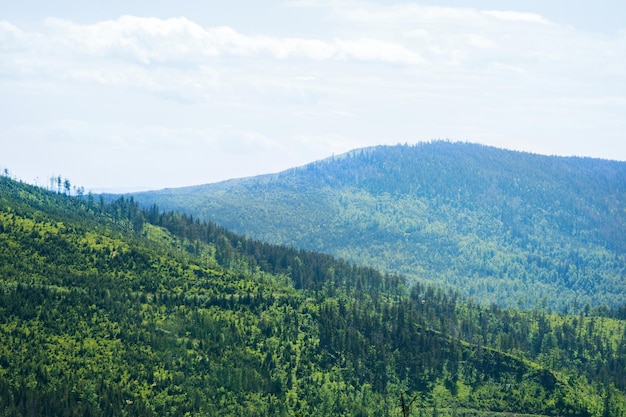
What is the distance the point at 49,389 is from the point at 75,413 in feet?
46.6

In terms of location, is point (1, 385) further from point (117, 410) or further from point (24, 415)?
point (117, 410)

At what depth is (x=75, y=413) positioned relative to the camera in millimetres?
190125

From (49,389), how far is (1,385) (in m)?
12.4

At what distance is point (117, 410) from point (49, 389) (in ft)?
61.7

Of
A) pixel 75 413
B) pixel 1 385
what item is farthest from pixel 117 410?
pixel 1 385

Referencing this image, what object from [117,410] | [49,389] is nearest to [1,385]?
[49,389]

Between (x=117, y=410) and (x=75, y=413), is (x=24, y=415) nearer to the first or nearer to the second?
(x=75, y=413)

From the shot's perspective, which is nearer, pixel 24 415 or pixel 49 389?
pixel 24 415

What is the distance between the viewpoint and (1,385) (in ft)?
631

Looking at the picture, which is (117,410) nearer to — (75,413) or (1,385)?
(75,413)

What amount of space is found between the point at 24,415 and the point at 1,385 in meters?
12.6

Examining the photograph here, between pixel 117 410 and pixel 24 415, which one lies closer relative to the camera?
pixel 24 415

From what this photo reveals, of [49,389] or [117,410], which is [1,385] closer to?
[49,389]

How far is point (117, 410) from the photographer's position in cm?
19975
